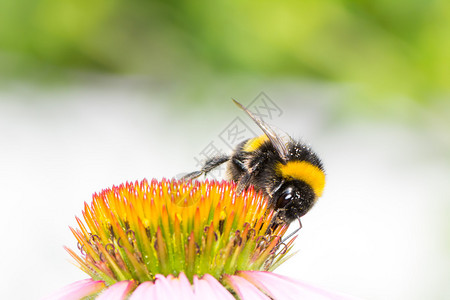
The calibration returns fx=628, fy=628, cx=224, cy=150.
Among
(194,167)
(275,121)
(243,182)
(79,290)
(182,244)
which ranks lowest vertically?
(79,290)

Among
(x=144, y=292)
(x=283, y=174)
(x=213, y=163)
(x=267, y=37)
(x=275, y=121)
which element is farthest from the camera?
(x=275, y=121)

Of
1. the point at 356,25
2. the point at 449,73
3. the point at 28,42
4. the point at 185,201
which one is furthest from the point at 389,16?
the point at 185,201

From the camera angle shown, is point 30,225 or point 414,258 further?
point 30,225

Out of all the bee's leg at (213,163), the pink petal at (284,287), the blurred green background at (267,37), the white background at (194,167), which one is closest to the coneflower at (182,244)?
the pink petal at (284,287)

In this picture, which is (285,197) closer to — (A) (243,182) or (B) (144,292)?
(A) (243,182)

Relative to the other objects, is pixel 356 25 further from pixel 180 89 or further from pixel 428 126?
pixel 180 89

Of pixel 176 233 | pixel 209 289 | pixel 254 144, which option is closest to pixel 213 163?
pixel 254 144

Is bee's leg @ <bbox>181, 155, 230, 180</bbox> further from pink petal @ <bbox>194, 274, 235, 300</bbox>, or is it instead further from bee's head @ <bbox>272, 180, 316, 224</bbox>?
pink petal @ <bbox>194, 274, 235, 300</bbox>
